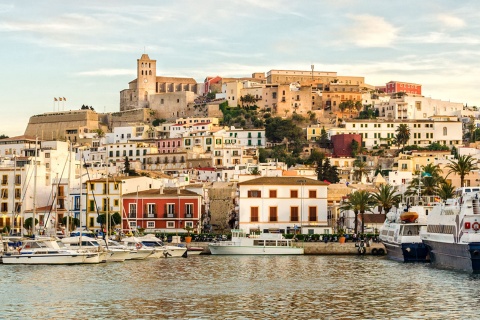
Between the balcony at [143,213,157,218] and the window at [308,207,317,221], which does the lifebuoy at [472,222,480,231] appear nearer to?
the window at [308,207,317,221]

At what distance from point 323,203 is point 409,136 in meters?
76.9

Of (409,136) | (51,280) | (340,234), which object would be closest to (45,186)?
(340,234)

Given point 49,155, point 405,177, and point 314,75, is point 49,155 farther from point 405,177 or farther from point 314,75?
point 314,75

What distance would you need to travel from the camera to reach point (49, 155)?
4259 inches

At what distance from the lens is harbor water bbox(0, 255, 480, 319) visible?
130 feet

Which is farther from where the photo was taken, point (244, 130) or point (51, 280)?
point (244, 130)

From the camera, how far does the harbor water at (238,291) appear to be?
130 feet

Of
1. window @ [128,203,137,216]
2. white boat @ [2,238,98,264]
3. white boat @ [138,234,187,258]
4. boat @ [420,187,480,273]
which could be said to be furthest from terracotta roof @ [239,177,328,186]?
white boat @ [2,238,98,264]

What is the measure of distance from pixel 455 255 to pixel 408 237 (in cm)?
1080

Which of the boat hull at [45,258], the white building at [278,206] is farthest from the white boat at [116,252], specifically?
the white building at [278,206]

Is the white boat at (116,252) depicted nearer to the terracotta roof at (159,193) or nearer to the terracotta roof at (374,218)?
the terracotta roof at (159,193)

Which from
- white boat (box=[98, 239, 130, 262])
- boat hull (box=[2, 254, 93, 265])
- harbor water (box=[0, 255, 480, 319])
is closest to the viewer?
harbor water (box=[0, 255, 480, 319])

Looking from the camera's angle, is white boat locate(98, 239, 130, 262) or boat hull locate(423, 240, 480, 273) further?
white boat locate(98, 239, 130, 262)

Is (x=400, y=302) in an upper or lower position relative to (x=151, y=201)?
lower
